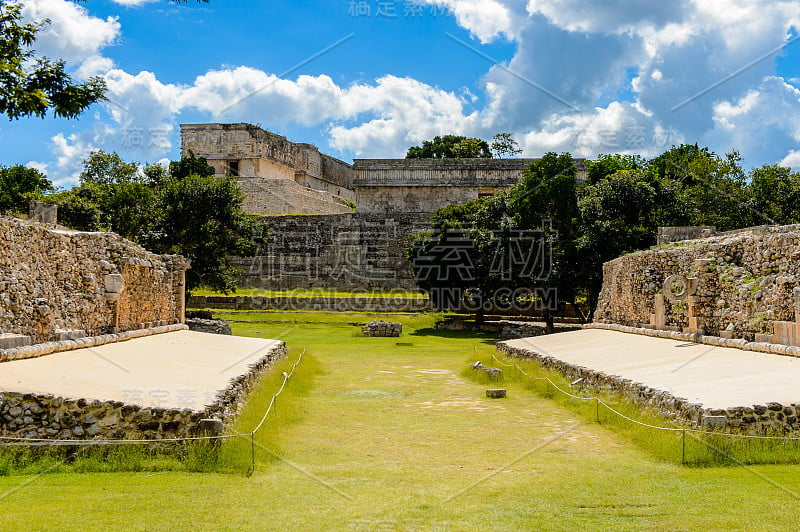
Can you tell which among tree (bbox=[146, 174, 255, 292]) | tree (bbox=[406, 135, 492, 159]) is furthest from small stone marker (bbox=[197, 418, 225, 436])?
tree (bbox=[406, 135, 492, 159])

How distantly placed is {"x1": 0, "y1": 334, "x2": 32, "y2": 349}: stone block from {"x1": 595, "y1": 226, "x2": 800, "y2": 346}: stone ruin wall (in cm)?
963

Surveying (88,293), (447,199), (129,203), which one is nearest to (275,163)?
(447,199)

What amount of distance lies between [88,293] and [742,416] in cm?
925

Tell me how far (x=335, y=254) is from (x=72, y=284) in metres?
27.3

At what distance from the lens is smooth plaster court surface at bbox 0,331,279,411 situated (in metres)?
6.88

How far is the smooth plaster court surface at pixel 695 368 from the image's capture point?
736 centimetres

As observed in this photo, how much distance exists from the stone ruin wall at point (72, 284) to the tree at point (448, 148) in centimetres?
4037

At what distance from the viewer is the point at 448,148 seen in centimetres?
5503

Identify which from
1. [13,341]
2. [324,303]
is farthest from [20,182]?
[13,341]

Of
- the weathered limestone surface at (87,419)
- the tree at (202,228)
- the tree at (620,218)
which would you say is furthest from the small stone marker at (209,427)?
the tree at (202,228)

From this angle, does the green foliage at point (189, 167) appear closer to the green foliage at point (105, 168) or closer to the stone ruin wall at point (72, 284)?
the green foliage at point (105, 168)

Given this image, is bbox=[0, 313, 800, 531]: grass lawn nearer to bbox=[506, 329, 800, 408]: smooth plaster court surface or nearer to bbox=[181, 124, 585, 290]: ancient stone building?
bbox=[506, 329, 800, 408]: smooth plaster court surface

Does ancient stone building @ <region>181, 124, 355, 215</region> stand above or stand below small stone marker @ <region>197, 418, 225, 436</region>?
above

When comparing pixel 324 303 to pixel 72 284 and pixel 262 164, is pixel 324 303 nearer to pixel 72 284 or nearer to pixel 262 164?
pixel 72 284
